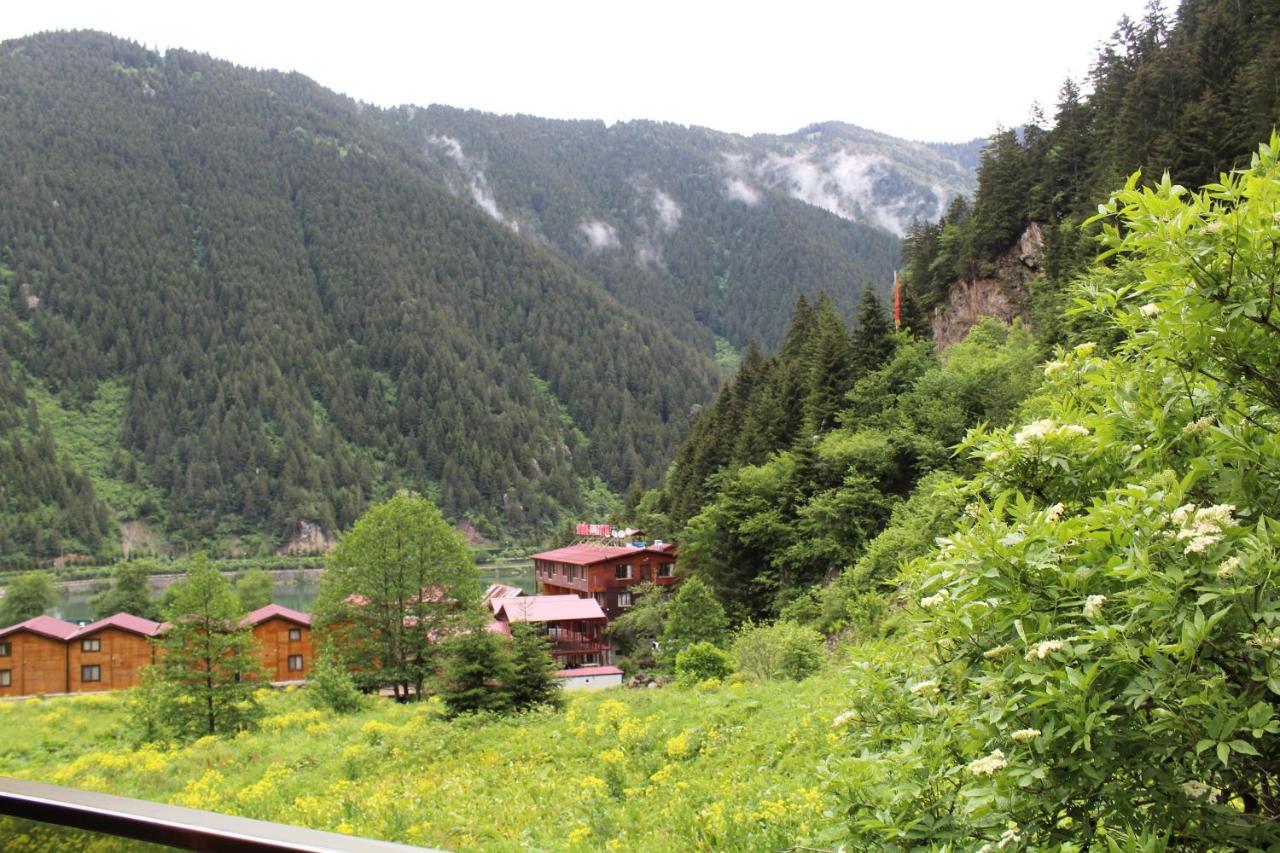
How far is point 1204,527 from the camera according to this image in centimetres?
216

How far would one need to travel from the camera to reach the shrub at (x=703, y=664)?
67.2ft

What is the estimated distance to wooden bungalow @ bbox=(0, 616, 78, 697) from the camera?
39031 mm

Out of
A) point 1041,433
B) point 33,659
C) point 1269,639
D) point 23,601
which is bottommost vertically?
point 23,601

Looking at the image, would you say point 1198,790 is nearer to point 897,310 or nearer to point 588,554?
point 897,310

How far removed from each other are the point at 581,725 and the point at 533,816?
14.0 ft

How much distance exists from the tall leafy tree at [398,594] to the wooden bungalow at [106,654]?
1383 centimetres

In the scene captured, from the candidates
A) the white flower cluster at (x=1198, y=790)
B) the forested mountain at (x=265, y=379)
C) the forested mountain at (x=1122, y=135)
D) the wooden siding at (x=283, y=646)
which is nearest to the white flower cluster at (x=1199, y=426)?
the white flower cluster at (x=1198, y=790)

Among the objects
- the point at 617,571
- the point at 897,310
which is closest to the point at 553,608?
the point at 617,571

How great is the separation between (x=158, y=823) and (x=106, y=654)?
46.8 metres

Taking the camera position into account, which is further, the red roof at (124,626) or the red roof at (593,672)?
the red roof at (124,626)

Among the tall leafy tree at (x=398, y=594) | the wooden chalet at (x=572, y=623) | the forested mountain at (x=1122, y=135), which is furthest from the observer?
the wooden chalet at (x=572, y=623)

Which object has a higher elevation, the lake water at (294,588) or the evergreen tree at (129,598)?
the evergreen tree at (129,598)

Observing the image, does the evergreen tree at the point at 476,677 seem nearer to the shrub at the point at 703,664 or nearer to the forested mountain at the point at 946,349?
the shrub at the point at 703,664

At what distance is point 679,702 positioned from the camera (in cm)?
1404
